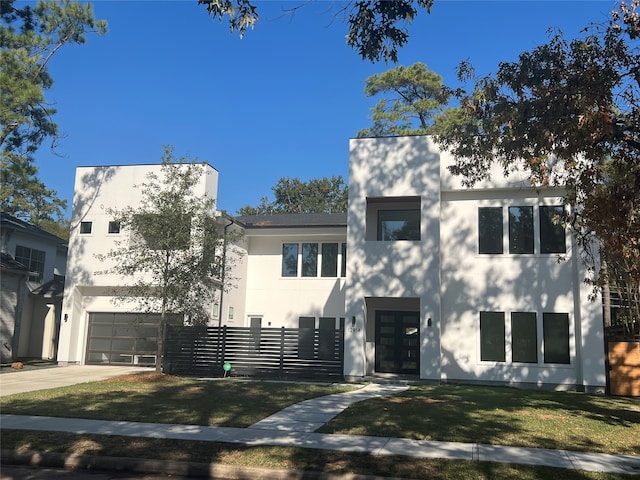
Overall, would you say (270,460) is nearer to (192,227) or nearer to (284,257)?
(192,227)

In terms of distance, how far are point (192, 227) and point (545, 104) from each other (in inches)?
463

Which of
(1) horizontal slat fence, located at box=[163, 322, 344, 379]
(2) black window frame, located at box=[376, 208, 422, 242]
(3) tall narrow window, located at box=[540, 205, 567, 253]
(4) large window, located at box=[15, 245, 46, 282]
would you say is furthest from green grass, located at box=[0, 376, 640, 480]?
(4) large window, located at box=[15, 245, 46, 282]

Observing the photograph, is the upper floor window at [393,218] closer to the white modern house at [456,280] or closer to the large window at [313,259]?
the white modern house at [456,280]

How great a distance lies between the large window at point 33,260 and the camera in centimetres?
2716

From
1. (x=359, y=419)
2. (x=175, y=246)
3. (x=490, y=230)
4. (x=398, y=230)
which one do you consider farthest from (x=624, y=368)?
(x=175, y=246)

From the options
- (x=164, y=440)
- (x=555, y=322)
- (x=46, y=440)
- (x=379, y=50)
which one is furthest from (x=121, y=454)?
(x=555, y=322)

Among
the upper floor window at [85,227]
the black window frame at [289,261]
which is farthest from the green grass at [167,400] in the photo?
the upper floor window at [85,227]

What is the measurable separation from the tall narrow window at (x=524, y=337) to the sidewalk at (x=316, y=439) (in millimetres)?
9126

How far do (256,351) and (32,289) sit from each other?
565 inches

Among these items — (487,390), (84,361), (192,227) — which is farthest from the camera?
(84,361)

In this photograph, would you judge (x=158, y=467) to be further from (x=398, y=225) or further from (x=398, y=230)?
(x=398, y=225)

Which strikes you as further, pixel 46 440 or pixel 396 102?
pixel 396 102

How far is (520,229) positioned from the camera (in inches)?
751

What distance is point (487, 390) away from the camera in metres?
16.2
